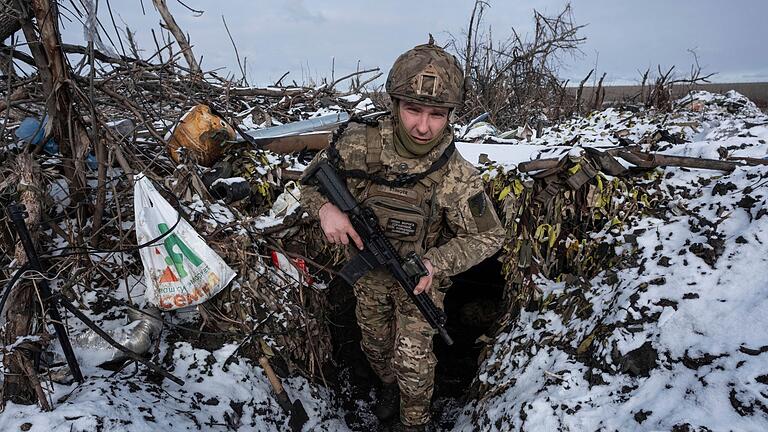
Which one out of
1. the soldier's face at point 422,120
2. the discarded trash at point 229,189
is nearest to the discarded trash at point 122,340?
the discarded trash at point 229,189

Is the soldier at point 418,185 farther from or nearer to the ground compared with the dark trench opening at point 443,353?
farther from the ground

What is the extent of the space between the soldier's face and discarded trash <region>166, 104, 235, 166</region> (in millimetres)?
1569

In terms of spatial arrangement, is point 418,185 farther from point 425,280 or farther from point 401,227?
point 425,280

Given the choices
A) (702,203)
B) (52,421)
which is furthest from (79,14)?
(702,203)

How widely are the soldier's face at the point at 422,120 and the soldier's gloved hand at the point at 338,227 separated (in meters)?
0.57

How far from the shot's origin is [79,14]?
2186 millimetres

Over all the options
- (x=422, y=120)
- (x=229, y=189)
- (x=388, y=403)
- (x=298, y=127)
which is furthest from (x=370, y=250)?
(x=298, y=127)

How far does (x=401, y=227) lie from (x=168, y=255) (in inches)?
52.9

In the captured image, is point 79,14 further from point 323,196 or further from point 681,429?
point 681,429

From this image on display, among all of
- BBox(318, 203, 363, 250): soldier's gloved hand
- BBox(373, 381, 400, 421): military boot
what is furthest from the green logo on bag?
BBox(373, 381, 400, 421): military boot

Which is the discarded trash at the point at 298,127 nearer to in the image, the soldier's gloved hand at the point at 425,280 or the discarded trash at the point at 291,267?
the discarded trash at the point at 291,267

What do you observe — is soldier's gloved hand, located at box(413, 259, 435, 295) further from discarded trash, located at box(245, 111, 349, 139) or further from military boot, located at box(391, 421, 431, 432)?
discarded trash, located at box(245, 111, 349, 139)

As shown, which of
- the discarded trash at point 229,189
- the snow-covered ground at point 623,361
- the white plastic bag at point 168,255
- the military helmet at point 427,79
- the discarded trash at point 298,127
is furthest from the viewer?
the discarded trash at point 298,127

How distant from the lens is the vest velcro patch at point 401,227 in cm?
230
